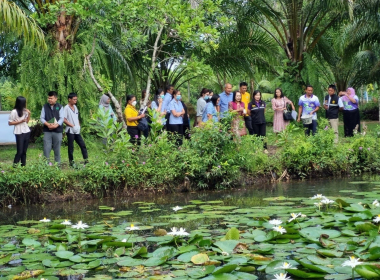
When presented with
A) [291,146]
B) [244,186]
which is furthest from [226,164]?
[291,146]

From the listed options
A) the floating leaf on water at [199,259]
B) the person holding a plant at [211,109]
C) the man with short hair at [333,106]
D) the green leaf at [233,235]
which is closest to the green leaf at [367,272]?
the floating leaf on water at [199,259]

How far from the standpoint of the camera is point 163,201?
8.38m

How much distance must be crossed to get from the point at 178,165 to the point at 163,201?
102 centimetres

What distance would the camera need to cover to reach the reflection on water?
7266 millimetres

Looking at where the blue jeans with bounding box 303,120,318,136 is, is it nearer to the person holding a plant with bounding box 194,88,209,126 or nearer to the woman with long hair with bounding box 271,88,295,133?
the woman with long hair with bounding box 271,88,295,133

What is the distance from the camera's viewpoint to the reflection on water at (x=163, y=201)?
23.8ft

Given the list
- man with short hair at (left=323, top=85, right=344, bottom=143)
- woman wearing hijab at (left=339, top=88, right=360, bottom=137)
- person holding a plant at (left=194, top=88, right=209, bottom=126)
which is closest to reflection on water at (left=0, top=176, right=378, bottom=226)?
person holding a plant at (left=194, top=88, right=209, bottom=126)

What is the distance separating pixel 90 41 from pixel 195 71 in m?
3.58

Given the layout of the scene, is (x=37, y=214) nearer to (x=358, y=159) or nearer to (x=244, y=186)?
(x=244, y=186)

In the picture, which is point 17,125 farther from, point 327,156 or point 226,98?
point 327,156

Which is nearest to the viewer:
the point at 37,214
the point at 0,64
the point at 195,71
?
the point at 37,214

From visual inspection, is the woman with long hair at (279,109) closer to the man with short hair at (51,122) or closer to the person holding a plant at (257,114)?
the person holding a plant at (257,114)

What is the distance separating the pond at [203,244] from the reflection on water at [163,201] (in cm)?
7

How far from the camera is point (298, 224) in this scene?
5.43m
